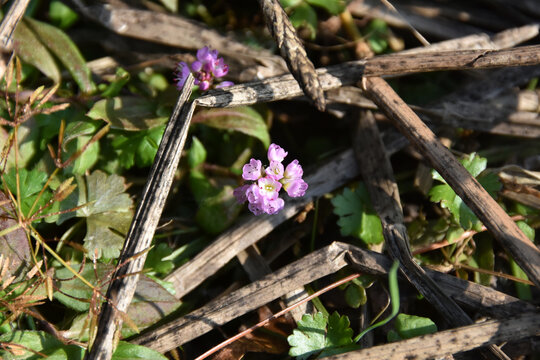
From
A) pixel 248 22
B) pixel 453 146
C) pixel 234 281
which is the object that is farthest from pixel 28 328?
pixel 453 146

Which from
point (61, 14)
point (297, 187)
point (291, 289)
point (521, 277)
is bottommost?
point (521, 277)

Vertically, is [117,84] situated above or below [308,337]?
above

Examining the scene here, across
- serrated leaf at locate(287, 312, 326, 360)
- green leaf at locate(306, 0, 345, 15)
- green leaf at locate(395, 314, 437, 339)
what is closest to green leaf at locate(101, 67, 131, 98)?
green leaf at locate(306, 0, 345, 15)

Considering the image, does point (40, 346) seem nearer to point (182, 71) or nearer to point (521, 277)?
point (182, 71)

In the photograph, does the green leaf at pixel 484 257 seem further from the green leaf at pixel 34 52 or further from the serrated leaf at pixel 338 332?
the green leaf at pixel 34 52

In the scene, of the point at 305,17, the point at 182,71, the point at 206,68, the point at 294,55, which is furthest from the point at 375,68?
Result: the point at 182,71

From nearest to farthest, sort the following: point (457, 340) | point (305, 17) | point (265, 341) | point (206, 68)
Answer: point (457, 340) → point (265, 341) → point (206, 68) → point (305, 17)

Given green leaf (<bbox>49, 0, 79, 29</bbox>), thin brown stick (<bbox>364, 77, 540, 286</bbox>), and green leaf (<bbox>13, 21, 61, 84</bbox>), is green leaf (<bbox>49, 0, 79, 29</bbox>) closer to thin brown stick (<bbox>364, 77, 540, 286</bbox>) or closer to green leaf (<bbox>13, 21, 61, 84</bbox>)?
green leaf (<bbox>13, 21, 61, 84</bbox>)
